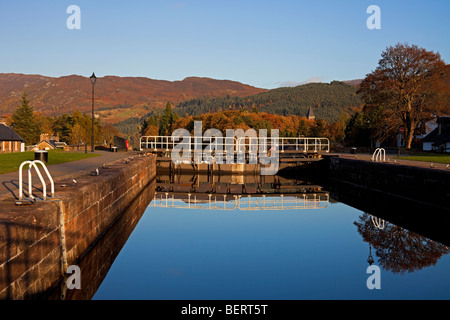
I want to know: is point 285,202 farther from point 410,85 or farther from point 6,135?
point 6,135

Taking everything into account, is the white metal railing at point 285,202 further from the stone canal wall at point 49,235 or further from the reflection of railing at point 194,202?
the stone canal wall at point 49,235

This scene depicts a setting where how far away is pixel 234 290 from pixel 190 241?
15.1ft

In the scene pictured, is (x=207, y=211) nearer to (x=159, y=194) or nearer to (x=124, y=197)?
(x=124, y=197)

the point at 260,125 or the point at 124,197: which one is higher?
the point at 260,125

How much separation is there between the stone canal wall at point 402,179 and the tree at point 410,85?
19.8m

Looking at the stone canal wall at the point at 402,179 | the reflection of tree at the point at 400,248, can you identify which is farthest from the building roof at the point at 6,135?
the reflection of tree at the point at 400,248

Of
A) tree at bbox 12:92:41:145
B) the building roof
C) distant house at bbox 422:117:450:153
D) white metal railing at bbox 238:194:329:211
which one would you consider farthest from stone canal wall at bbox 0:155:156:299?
tree at bbox 12:92:41:145

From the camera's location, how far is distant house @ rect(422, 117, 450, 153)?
43844 millimetres

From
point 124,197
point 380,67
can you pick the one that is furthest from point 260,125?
point 124,197

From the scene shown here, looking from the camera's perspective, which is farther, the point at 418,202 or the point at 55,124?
the point at 55,124

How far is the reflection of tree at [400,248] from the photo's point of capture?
34.9 feet

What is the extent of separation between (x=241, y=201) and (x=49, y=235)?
1458cm
